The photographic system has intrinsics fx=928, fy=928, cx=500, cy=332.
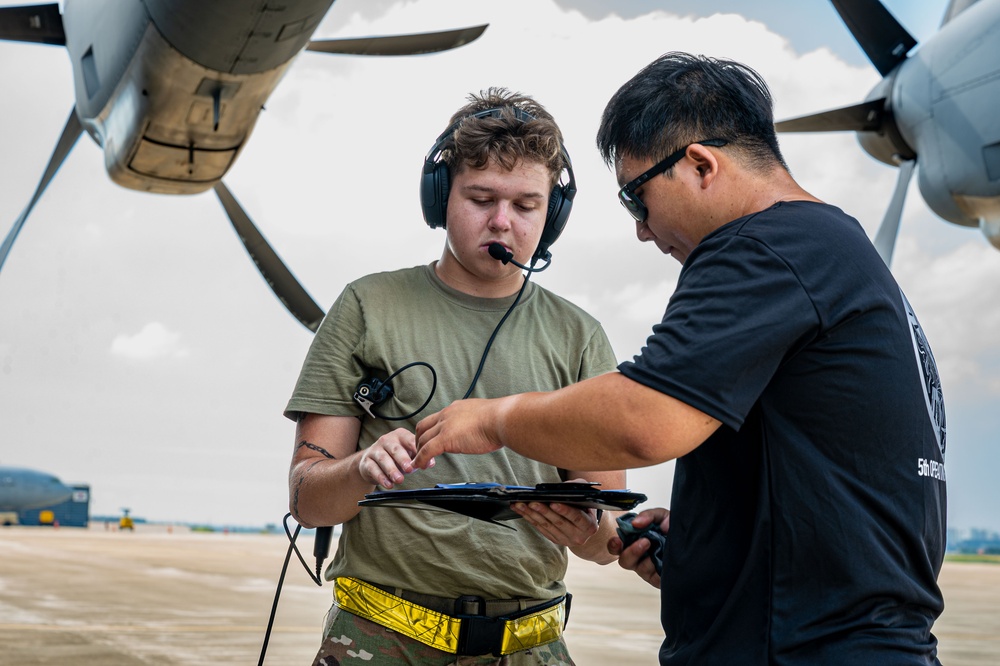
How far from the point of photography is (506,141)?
201 centimetres

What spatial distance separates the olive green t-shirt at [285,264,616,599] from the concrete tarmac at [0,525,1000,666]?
4.41 meters

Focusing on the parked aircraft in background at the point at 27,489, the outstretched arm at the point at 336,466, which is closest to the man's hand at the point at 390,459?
the outstretched arm at the point at 336,466

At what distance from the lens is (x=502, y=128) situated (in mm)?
2023

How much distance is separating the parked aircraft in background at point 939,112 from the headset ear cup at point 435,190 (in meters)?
5.38

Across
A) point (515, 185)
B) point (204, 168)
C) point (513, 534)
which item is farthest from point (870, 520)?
point (204, 168)

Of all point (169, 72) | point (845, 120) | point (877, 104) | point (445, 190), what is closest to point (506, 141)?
point (445, 190)

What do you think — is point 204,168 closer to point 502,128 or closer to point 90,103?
point 90,103

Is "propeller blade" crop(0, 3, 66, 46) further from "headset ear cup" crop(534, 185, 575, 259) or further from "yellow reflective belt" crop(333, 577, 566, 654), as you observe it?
"yellow reflective belt" crop(333, 577, 566, 654)

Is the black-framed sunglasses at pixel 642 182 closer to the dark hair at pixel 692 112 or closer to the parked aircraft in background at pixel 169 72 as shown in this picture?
the dark hair at pixel 692 112

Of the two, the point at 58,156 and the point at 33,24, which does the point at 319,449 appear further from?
the point at 58,156

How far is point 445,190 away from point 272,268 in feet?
19.6

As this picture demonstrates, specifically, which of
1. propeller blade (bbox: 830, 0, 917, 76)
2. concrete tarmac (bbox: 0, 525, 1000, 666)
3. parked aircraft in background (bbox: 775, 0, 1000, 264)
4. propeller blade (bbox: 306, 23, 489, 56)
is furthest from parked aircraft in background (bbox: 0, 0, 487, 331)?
propeller blade (bbox: 830, 0, 917, 76)

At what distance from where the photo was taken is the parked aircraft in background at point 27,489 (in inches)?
1603

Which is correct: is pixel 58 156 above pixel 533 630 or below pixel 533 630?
above
